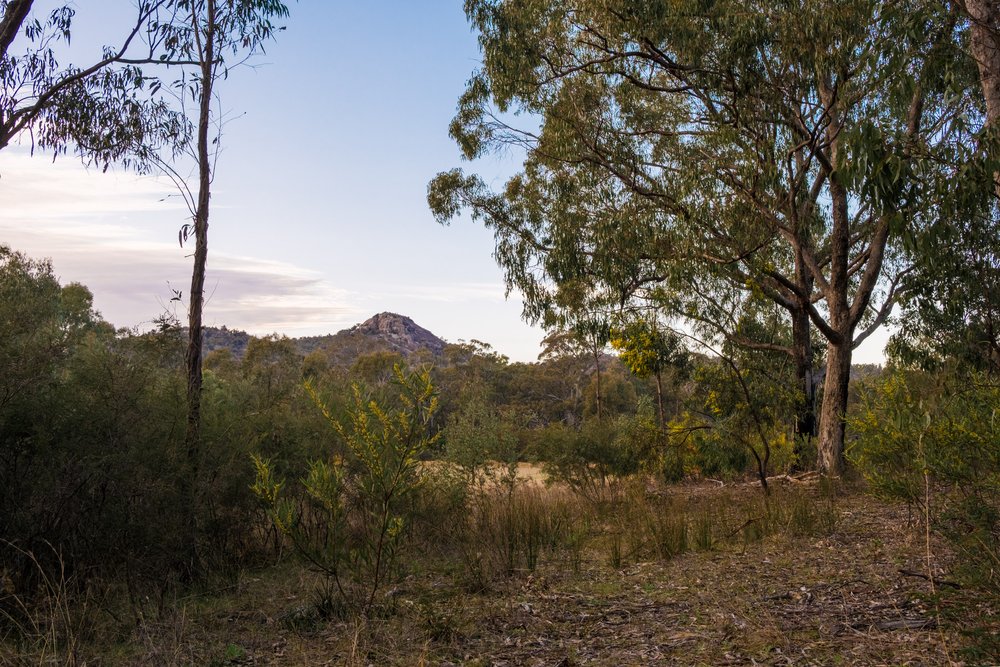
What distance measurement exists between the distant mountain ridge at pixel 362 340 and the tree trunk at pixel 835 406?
92.0 feet

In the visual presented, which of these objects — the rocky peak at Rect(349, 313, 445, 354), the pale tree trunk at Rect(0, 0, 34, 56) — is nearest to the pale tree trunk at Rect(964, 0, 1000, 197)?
the pale tree trunk at Rect(0, 0, 34, 56)

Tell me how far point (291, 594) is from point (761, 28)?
897cm

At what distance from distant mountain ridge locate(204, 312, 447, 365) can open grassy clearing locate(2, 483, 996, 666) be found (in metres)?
32.8

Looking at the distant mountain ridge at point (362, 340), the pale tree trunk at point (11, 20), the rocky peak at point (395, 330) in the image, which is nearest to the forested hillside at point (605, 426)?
the pale tree trunk at point (11, 20)

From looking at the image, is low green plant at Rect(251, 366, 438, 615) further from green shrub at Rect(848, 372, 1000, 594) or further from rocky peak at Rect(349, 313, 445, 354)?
rocky peak at Rect(349, 313, 445, 354)

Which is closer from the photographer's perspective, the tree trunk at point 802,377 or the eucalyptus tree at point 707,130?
the eucalyptus tree at point 707,130

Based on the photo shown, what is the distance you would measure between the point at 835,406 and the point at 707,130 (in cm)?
506

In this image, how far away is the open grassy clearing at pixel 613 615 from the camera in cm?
436

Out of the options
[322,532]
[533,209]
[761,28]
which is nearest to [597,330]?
[533,209]

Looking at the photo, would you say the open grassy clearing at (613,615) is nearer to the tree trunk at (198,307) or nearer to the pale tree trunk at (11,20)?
the tree trunk at (198,307)

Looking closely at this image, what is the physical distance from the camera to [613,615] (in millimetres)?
5199

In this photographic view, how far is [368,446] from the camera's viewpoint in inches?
189

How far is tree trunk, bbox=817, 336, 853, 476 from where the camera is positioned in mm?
12242

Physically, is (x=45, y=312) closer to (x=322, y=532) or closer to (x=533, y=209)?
(x=322, y=532)
